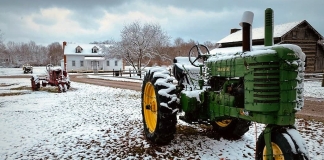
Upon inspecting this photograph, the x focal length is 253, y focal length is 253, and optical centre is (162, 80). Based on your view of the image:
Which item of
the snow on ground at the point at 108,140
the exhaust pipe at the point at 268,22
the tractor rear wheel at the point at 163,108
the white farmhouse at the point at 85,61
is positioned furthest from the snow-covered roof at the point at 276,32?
the white farmhouse at the point at 85,61

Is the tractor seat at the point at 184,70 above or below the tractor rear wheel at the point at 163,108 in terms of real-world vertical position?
above

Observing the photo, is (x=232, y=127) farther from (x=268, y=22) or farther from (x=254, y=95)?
(x=268, y=22)

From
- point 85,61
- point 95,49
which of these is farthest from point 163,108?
point 95,49

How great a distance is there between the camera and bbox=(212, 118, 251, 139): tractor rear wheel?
470 cm

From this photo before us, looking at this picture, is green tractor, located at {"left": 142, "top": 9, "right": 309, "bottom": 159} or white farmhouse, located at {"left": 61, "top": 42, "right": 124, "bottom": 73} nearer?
green tractor, located at {"left": 142, "top": 9, "right": 309, "bottom": 159}

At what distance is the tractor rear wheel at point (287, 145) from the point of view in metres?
2.65

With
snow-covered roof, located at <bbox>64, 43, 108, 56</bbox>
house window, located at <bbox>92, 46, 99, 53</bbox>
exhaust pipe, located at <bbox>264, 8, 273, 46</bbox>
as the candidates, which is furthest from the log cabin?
house window, located at <bbox>92, 46, 99, 53</bbox>

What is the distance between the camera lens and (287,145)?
269cm

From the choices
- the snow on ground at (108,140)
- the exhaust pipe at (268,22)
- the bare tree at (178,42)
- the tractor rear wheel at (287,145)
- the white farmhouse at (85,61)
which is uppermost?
the bare tree at (178,42)

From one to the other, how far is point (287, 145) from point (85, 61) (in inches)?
2188

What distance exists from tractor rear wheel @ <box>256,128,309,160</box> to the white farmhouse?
51862mm

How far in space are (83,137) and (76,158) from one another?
3.95ft

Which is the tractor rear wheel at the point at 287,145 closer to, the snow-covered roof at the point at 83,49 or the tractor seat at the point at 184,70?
the tractor seat at the point at 184,70

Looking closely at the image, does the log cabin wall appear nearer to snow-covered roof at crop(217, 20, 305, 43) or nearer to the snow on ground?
snow-covered roof at crop(217, 20, 305, 43)
